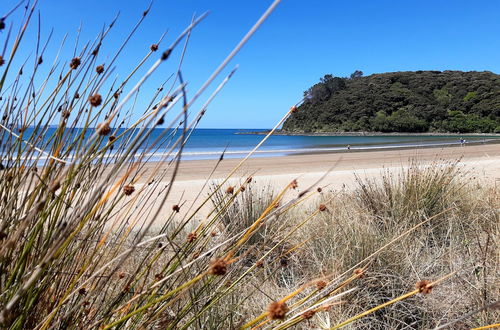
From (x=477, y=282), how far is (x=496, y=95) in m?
81.3

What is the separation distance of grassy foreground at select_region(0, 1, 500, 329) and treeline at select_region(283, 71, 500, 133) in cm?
5904

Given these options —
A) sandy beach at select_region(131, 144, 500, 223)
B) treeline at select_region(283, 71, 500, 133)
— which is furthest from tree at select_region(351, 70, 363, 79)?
sandy beach at select_region(131, 144, 500, 223)

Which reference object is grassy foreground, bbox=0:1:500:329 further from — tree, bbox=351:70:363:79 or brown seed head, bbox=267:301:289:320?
tree, bbox=351:70:363:79

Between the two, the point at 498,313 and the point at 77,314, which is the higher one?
the point at 77,314

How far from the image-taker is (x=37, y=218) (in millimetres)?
1213

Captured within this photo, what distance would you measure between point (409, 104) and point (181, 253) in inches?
3150

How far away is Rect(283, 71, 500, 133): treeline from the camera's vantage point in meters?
64.6

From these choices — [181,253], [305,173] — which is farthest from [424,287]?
[305,173]

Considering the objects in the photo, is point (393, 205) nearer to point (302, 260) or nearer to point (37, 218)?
point (302, 260)

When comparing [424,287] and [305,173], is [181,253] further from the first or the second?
[305,173]

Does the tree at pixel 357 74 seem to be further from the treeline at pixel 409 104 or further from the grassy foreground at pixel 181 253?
the grassy foreground at pixel 181 253

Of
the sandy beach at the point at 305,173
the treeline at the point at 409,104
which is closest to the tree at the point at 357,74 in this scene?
the treeline at the point at 409,104

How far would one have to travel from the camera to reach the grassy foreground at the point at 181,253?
3.31 feet

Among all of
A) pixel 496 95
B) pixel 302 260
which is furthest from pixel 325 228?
pixel 496 95
